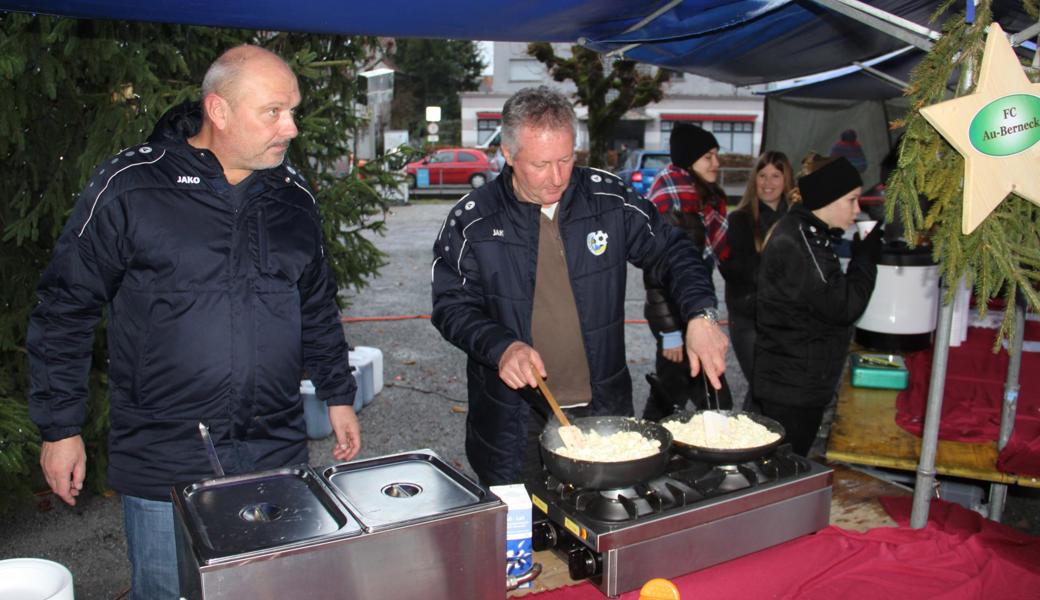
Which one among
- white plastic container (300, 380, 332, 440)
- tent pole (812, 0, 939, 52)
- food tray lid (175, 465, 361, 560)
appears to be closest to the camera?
food tray lid (175, 465, 361, 560)

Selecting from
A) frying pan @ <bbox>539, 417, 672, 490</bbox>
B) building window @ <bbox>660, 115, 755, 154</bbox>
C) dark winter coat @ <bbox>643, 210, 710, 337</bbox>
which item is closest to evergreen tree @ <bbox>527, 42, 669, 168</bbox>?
dark winter coat @ <bbox>643, 210, 710, 337</bbox>

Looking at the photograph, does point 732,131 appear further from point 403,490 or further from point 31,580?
point 31,580

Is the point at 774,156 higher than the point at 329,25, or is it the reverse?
the point at 329,25

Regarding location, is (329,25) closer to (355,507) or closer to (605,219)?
(605,219)

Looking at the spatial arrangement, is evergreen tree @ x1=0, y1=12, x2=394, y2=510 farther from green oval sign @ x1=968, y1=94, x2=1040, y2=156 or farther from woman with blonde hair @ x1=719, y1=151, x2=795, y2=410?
green oval sign @ x1=968, y1=94, x2=1040, y2=156

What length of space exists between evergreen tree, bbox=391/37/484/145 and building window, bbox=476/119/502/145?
3.87 meters

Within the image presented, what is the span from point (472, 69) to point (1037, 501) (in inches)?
1539

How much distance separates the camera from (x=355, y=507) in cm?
148

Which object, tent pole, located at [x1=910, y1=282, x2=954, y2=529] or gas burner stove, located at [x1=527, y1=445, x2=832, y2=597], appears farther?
tent pole, located at [x1=910, y1=282, x2=954, y2=529]

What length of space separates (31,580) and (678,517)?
132cm

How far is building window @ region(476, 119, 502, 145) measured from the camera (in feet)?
112

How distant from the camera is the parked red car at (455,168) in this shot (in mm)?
22828

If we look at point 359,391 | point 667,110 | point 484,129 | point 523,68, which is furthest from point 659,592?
point 484,129

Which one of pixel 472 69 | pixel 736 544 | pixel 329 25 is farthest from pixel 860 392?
pixel 472 69
